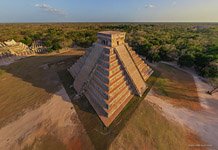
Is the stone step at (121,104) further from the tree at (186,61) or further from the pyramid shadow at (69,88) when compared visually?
the tree at (186,61)

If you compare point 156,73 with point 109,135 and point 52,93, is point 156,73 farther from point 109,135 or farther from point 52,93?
point 52,93

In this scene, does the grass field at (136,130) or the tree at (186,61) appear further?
the tree at (186,61)

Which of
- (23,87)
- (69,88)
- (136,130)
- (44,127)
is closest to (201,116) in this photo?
(136,130)

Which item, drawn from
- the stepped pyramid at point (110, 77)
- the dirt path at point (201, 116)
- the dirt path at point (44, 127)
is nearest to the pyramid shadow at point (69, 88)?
the stepped pyramid at point (110, 77)

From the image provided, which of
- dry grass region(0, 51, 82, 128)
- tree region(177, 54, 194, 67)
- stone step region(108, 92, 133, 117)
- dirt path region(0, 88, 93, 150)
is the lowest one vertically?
dry grass region(0, 51, 82, 128)

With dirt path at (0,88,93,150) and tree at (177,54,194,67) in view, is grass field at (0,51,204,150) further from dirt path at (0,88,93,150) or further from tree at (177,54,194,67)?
tree at (177,54,194,67)

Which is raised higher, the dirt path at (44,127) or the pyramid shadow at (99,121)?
the pyramid shadow at (99,121)

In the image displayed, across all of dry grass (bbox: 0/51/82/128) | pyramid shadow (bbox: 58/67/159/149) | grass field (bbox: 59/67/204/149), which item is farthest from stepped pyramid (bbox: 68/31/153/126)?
dry grass (bbox: 0/51/82/128)
